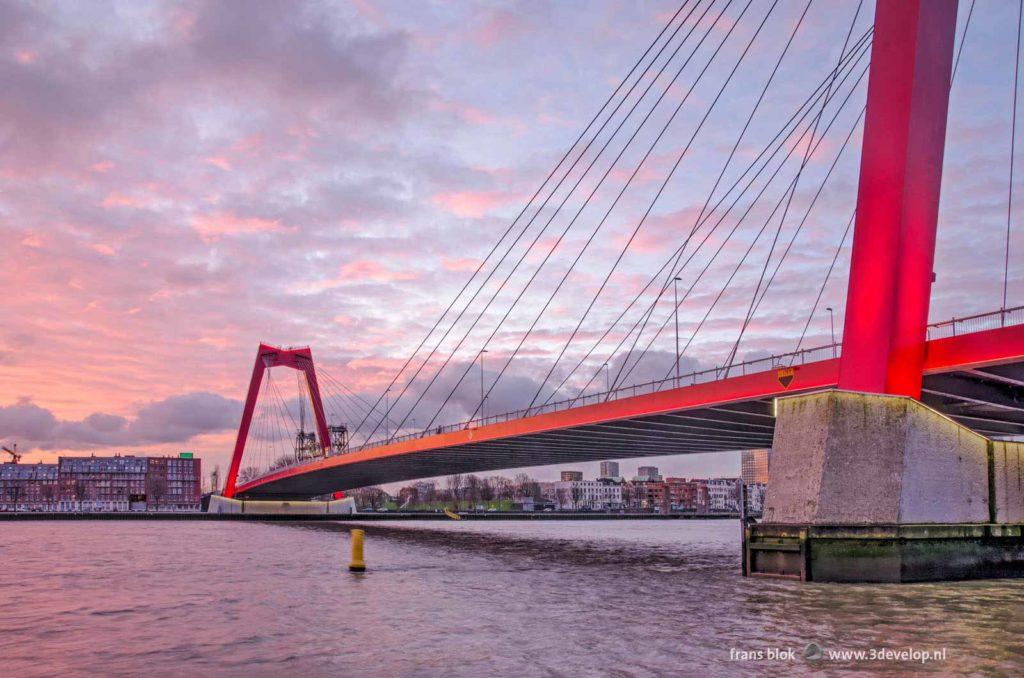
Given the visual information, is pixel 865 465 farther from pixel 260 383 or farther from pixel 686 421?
pixel 260 383

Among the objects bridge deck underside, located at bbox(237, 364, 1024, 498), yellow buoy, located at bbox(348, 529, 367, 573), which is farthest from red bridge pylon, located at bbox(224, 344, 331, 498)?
yellow buoy, located at bbox(348, 529, 367, 573)

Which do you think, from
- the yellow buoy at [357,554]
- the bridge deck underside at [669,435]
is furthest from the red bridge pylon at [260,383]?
the yellow buoy at [357,554]

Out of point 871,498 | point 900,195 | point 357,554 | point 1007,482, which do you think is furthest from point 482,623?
point 1007,482

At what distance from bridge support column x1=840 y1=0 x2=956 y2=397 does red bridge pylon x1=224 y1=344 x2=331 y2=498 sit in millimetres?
74087

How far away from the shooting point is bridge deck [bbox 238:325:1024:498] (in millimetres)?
22389

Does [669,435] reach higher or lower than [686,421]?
lower

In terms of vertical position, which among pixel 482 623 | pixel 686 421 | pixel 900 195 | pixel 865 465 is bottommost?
pixel 482 623

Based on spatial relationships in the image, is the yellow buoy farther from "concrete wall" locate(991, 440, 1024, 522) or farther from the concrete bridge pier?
"concrete wall" locate(991, 440, 1024, 522)

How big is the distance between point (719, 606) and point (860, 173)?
1156cm

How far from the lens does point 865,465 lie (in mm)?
21719

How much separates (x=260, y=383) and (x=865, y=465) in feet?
273

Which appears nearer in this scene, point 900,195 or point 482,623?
point 482,623

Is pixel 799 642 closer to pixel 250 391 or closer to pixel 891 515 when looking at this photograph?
pixel 891 515

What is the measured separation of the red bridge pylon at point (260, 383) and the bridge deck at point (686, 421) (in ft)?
69.6
